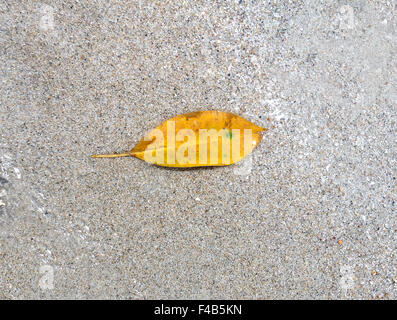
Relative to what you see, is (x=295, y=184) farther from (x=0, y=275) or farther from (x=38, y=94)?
(x=0, y=275)

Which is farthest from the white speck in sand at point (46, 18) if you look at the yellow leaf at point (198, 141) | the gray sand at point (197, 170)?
the yellow leaf at point (198, 141)

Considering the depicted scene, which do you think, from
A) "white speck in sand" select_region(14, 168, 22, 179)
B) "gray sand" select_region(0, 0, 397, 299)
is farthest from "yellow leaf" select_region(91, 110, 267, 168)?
"white speck in sand" select_region(14, 168, 22, 179)

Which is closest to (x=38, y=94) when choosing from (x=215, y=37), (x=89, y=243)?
(x=89, y=243)

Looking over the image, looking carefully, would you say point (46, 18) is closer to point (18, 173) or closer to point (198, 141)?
point (18, 173)

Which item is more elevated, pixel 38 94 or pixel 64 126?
pixel 38 94

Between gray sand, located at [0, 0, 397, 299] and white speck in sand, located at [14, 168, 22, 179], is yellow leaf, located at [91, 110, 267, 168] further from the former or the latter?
white speck in sand, located at [14, 168, 22, 179]

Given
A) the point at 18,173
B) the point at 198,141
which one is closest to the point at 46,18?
the point at 18,173
